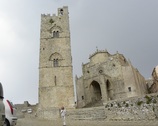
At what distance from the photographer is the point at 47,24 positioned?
34.7 m

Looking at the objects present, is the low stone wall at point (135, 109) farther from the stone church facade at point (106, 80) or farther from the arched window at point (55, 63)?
the stone church facade at point (106, 80)

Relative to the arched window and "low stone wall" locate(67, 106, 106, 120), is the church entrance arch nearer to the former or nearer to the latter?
the arched window

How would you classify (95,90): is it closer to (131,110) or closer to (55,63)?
(55,63)

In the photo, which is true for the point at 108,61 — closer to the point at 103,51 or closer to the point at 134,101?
the point at 103,51

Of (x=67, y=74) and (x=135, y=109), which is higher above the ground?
(x=67, y=74)

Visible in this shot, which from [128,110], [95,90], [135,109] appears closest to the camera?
[135,109]

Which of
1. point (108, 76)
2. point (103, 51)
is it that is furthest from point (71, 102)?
point (103, 51)

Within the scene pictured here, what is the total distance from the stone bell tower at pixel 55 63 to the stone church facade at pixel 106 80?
8.37 m

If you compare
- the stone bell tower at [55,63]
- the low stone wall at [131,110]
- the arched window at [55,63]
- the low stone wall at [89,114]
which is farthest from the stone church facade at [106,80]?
the low stone wall at [131,110]

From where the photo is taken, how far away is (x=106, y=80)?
38.2 meters

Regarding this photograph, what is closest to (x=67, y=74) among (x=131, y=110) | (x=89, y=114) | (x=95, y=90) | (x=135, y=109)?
(x=95, y=90)

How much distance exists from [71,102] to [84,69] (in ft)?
50.0

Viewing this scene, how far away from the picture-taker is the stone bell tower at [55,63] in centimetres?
2936

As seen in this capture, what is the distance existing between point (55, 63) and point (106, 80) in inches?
459
